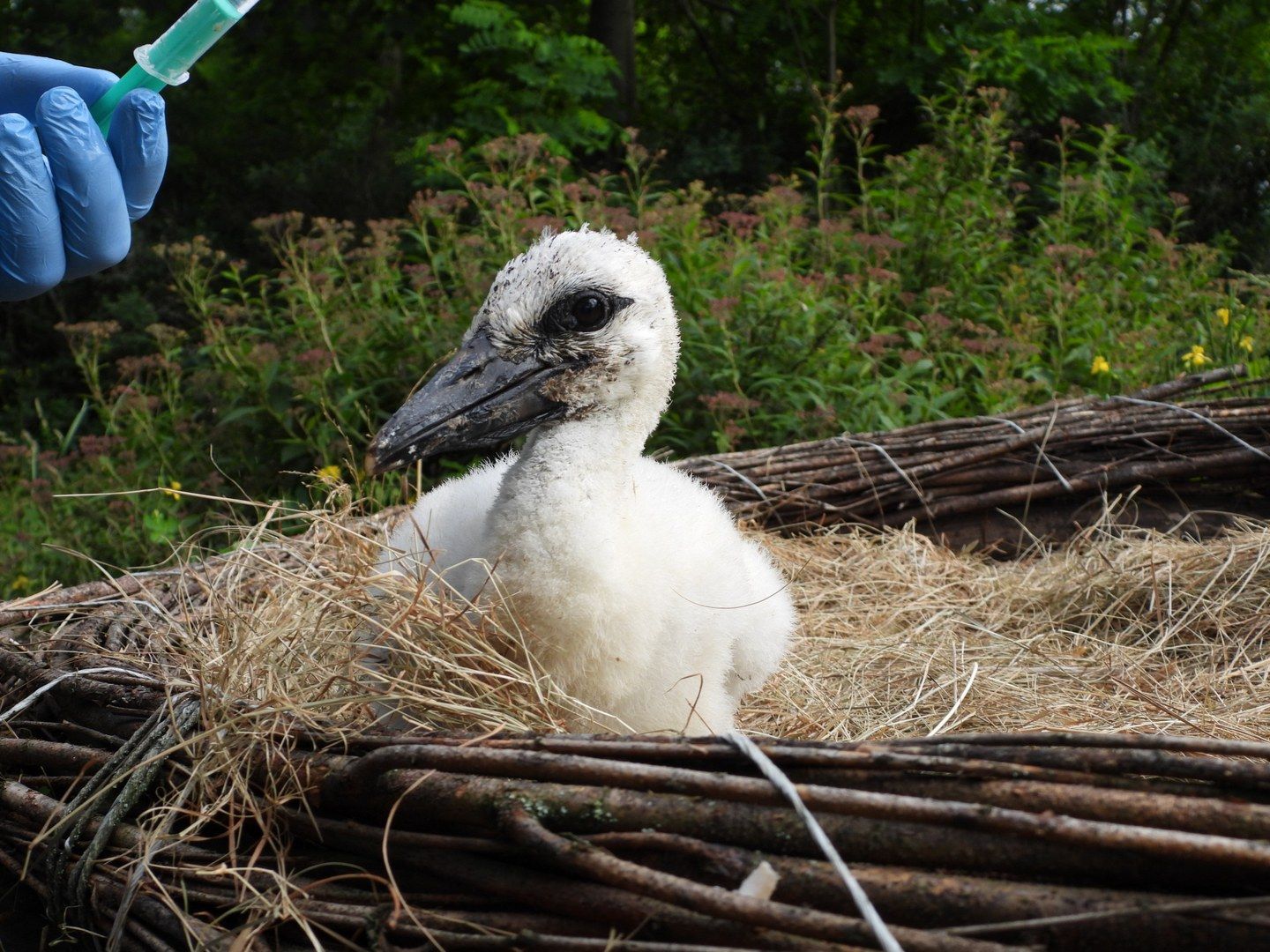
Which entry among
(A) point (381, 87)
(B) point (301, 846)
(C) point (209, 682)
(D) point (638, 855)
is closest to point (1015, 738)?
(D) point (638, 855)

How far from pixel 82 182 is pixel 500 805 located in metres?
1.60

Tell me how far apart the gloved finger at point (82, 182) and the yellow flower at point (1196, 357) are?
3794 millimetres

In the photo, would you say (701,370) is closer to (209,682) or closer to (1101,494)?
(1101,494)

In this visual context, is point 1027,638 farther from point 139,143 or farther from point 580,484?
point 139,143

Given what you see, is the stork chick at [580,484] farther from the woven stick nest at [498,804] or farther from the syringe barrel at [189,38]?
the syringe barrel at [189,38]

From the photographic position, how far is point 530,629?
2008 millimetres

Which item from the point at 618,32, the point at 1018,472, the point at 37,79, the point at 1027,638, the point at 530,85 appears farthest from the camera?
the point at 618,32

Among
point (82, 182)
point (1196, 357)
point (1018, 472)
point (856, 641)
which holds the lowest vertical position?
point (856, 641)

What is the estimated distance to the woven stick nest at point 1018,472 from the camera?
3.56 metres

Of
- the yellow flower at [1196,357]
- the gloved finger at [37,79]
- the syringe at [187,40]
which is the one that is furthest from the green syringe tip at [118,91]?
the yellow flower at [1196,357]

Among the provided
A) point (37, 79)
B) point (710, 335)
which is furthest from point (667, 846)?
point (710, 335)

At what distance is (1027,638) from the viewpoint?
10.1ft

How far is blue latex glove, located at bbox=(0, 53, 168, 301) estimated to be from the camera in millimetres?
2277

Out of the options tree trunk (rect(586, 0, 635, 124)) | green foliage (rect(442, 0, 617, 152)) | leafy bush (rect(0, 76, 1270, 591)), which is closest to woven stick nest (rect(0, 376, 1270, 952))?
leafy bush (rect(0, 76, 1270, 591))
